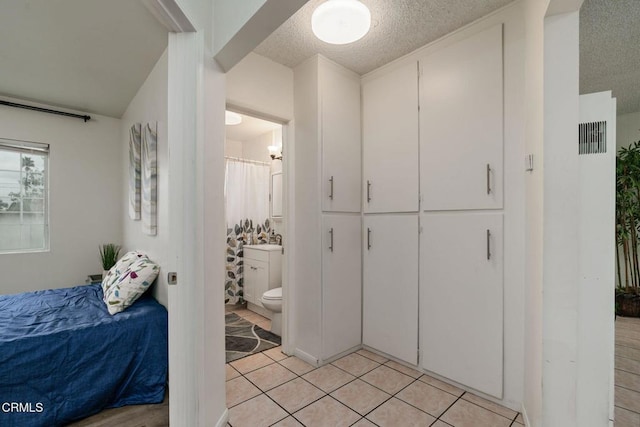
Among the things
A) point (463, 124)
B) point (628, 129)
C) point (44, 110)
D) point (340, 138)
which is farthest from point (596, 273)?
point (44, 110)

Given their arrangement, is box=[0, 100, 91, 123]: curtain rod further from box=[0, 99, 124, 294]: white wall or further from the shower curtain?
the shower curtain

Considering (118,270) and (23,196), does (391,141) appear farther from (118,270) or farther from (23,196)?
(23,196)

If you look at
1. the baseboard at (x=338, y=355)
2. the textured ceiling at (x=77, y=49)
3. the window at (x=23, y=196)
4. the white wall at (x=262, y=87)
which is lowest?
the baseboard at (x=338, y=355)

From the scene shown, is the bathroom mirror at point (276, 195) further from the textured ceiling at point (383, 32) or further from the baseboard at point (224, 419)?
the baseboard at point (224, 419)

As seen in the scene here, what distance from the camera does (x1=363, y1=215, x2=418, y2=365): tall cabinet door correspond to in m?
2.24

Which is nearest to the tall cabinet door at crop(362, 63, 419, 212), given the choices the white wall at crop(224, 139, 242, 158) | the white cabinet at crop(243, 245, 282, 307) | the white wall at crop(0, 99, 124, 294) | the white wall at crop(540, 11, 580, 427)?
the white wall at crop(540, 11, 580, 427)

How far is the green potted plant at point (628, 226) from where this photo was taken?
2.35m

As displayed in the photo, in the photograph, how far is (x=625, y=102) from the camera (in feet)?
9.15

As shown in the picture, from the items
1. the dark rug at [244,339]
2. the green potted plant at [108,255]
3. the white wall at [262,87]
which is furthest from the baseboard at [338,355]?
the green potted plant at [108,255]

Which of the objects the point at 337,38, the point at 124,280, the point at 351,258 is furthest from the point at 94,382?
the point at 337,38

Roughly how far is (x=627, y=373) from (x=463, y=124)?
2076 mm

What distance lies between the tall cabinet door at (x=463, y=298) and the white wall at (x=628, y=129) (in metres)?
1.87

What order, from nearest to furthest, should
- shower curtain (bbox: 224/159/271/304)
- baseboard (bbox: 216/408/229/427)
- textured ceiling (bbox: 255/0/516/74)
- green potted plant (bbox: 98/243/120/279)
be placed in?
baseboard (bbox: 216/408/229/427) → textured ceiling (bbox: 255/0/516/74) → green potted plant (bbox: 98/243/120/279) → shower curtain (bbox: 224/159/271/304)

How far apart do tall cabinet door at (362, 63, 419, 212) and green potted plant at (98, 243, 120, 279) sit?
299cm
